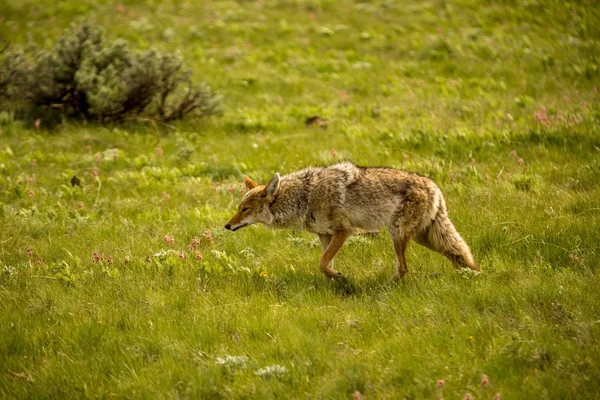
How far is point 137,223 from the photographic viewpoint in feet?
31.2

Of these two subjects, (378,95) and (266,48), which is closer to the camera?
(378,95)

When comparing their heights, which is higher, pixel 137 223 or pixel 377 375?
pixel 377 375

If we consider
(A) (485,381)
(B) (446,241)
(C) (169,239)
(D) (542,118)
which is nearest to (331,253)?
(B) (446,241)

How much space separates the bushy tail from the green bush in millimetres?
8609

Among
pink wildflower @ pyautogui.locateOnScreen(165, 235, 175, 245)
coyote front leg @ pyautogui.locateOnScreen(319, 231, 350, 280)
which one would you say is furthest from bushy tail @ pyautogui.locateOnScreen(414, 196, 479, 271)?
Result: pink wildflower @ pyautogui.locateOnScreen(165, 235, 175, 245)

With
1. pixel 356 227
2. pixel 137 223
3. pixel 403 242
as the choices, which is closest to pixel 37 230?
pixel 137 223

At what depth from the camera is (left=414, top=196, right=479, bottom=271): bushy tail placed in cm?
720

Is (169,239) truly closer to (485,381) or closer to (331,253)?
(331,253)

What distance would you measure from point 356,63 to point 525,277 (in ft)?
42.2

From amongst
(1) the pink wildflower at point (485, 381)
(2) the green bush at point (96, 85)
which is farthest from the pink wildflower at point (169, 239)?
(2) the green bush at point (96, 85)

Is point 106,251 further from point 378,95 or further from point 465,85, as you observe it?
point 465,85

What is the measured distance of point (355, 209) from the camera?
761 cm

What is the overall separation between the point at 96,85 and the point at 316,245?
816 centimetres

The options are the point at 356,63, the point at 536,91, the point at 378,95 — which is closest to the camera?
the point at 536,91
